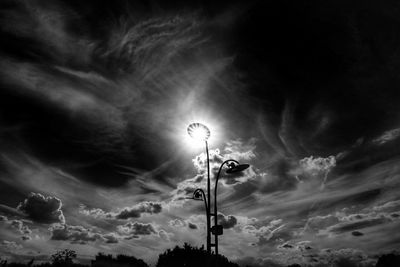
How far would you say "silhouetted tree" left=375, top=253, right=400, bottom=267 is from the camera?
11556 cm

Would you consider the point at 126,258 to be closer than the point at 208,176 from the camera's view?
No

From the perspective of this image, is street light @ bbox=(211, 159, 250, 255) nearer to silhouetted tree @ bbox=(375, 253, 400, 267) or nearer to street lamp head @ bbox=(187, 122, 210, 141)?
street lamp head @ bbox=(187, 122, 210, 141)

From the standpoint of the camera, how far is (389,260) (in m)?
121

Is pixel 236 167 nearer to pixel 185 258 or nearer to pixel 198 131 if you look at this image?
pixel 198 131

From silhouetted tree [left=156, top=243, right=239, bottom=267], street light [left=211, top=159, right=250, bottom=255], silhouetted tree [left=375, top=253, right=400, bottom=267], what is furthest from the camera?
silhouetted tree [left=375, top=253, right=400, bottom=267]

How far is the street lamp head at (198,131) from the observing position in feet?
41.4

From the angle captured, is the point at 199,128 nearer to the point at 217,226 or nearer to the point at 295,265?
the point at 217,226

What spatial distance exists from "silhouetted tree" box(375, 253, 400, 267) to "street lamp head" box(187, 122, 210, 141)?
14079cm

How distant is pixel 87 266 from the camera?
45156 mm

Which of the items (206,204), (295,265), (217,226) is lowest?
(217,226)

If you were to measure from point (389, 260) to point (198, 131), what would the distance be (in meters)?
149

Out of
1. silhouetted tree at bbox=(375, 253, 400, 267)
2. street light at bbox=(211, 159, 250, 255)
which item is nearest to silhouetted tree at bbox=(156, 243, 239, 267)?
street light at bbox=(211, 159, 250, 255)

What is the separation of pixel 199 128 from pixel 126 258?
203 ft

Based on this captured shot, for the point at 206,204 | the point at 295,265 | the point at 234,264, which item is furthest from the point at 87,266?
the point at 295,265
